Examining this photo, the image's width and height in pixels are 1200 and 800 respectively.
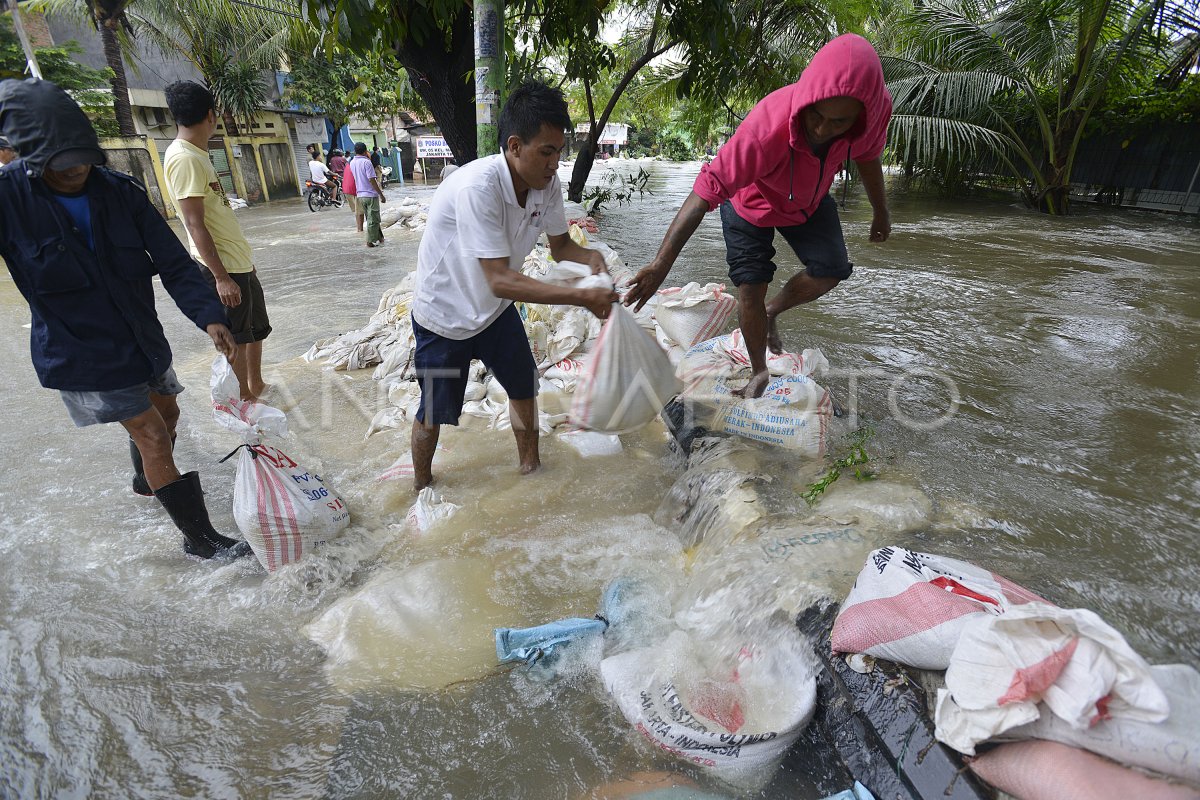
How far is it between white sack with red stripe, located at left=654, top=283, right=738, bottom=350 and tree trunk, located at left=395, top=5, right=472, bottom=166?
2.17 metres

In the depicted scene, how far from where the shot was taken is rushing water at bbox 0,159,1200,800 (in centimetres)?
152

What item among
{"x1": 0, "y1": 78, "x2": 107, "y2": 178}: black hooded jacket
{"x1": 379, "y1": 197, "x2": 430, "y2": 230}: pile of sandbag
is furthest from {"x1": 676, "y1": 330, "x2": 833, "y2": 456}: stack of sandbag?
{"x1": 379, "y1": 197, "x2": 430, "y2": 230}: pile of sandbag

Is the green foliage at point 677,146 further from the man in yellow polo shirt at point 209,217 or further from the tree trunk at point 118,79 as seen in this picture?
the man in yellow polo shirt at point 209,217

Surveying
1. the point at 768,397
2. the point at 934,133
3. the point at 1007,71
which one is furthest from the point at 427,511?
the point at 1007,71

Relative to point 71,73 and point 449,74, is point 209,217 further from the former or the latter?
point 71,73

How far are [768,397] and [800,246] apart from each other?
2.23 feet

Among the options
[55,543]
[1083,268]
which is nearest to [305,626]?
[55,543]

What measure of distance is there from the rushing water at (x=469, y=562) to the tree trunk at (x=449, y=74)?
2.20 metres

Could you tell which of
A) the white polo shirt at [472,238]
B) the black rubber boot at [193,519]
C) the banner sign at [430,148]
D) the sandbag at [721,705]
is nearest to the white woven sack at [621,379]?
the white polo shirt at [472,238]

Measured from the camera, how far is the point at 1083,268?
20.2ft

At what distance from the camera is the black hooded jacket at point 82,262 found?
5.46ft

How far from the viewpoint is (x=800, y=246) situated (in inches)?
104

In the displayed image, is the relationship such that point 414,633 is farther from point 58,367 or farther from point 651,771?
point 58,367

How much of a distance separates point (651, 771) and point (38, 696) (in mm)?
1630
